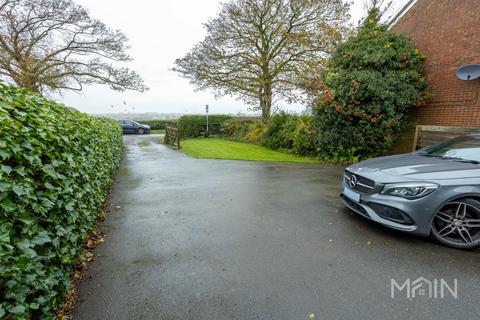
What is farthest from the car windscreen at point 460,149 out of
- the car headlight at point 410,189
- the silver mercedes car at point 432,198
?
the car headlight at point 410,189

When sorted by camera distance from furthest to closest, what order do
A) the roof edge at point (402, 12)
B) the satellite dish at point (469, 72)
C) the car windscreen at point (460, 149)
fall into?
the roof edge at point (402, 12) → the satellite dish at point (469, 72) → the car windscreen at point (460, 149)

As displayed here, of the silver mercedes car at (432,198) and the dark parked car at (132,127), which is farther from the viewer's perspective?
the dark parked car at (132,127)

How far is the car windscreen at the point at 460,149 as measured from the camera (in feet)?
10.8

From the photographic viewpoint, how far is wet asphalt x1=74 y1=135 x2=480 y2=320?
2.01m

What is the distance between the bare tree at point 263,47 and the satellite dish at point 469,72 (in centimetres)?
574

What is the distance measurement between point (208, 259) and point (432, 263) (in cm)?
250

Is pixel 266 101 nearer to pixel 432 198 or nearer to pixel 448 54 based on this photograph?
pixel 448 54

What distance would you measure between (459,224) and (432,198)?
0.48 m

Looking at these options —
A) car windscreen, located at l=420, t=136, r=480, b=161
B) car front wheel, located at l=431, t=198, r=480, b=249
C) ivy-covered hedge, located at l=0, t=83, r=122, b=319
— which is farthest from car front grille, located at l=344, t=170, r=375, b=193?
ivy-covered hedge, located at l=0, t=83, r=122, b=319

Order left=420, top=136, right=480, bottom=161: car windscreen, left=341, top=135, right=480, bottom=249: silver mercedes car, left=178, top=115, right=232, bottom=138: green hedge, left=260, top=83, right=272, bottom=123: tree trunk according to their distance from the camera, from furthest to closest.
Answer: left=178, top=115, right=232, bottom=138: green hedge → left=260, top=83, right=272, bottom=123: tree trunk → left=420, top=136, right=480, bottom=161: car windscreen → left=341, top=135, right=480, bottom=249: silver mercedes car

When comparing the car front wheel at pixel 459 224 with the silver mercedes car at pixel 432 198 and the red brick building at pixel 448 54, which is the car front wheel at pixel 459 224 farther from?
the red brick building at pixel 448 54

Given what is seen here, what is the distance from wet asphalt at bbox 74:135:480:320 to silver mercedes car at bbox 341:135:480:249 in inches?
9.0

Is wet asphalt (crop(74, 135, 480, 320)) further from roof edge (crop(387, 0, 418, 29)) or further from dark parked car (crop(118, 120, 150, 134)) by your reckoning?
dark parked car (crop(118, 120, 150, 134))

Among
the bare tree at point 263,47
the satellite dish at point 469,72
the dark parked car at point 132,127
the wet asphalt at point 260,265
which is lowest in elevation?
the wet asphalt at point 260,265
